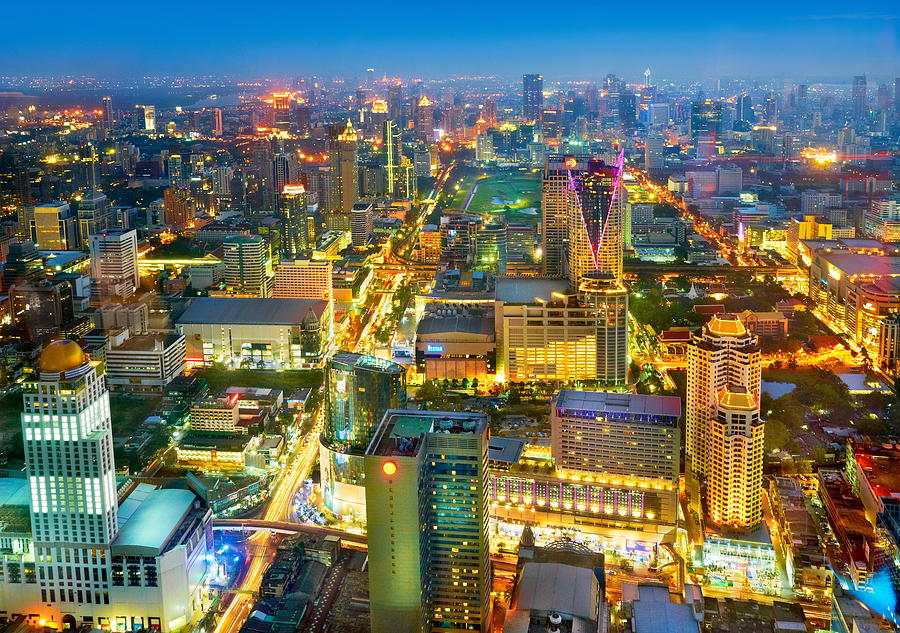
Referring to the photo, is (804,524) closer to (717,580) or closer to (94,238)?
(717,580)

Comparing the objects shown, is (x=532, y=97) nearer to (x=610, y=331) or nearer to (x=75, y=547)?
(x=610, y=331)

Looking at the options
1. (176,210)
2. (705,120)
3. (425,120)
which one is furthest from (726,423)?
(425,120)

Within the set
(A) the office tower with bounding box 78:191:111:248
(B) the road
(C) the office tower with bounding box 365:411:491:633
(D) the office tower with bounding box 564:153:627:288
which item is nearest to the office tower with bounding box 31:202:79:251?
(A) the office tower with bounding box 78:191:111:248

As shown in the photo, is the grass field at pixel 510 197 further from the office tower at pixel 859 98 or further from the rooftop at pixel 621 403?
the rooftop at pixel 621 403

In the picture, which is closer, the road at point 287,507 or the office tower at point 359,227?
the road at point 287,507

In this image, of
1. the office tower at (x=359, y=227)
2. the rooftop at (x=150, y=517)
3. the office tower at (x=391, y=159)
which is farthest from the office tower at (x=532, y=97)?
the rooftop at (x=150, y=517)
